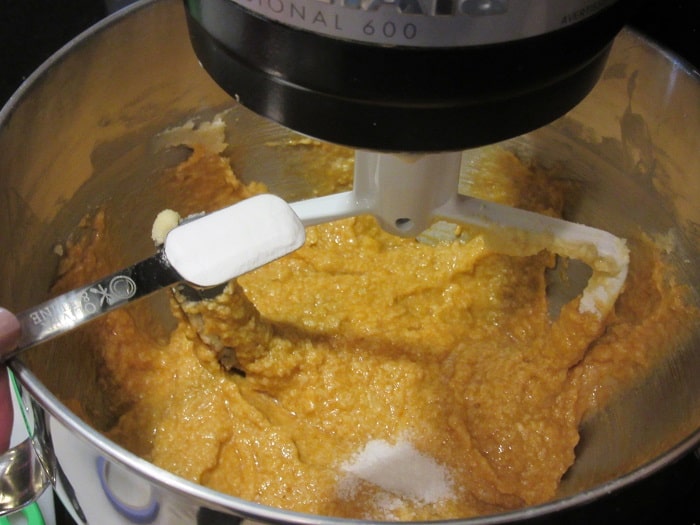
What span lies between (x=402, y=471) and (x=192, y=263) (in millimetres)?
470

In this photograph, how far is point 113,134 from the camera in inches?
36.3

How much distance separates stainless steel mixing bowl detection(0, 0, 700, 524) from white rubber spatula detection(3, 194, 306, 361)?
7cm

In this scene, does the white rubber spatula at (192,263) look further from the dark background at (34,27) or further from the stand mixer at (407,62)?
the dark background at (34,27)

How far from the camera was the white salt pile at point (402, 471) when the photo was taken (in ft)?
3.13

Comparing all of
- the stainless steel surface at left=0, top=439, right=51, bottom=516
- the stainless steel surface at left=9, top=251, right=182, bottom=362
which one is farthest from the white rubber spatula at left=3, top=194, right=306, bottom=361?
the stainless steel surface at left=0, top=439, right=51, bottom=516

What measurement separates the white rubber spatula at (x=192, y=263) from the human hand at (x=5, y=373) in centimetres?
1

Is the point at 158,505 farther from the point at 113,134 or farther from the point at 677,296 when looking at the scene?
the point at 677,296

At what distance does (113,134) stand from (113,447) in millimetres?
484

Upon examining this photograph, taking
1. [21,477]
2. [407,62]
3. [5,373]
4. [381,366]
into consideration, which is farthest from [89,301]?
[381,366]

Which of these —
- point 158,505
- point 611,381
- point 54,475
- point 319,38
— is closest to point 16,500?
point 54,475

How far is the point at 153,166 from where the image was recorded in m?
0.99

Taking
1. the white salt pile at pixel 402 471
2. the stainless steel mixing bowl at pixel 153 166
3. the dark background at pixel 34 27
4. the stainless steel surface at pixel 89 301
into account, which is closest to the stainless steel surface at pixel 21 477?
the stainless steel mixing bowl at pixel 153 166

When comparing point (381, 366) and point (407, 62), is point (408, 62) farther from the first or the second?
point (381, 366)

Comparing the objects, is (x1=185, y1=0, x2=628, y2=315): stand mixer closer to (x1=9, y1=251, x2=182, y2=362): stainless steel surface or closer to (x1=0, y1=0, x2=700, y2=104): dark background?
(x1=9, y1=251, x2=182, y2=362): stainless steel surface
